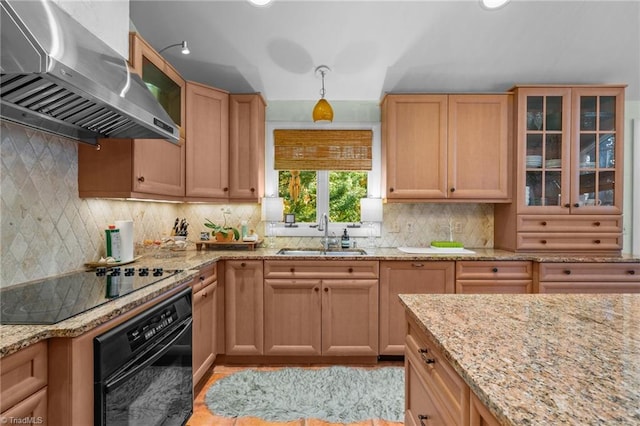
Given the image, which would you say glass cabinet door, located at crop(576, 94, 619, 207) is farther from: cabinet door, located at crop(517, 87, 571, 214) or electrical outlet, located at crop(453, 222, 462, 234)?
electrical outlet, located at crop(453, 222, 462, 234)

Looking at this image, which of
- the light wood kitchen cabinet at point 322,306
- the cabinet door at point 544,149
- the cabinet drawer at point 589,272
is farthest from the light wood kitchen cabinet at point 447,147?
the light wood kitchen cabinet at point 322,306

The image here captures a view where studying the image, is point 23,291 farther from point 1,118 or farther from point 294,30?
point 294,30

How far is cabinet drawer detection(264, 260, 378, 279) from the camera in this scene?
98.7 inches

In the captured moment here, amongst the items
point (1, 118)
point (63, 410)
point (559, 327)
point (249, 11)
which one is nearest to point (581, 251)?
point (559, 327)

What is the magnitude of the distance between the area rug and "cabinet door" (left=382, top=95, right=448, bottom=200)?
1523 millimetres

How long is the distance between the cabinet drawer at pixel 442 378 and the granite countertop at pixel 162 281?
3.68ft

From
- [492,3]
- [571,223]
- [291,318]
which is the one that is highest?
[492,3]

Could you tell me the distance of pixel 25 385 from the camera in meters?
0.90

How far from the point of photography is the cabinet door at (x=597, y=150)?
8.81 feet

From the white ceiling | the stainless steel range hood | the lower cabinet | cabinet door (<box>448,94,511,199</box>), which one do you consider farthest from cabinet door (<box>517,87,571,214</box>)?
the stainless steel range hood

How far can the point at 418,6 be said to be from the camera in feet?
7.53

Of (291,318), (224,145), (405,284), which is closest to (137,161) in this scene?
(224,145)

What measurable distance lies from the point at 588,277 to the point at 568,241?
356 mm

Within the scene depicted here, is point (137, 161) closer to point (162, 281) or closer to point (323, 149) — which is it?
point (162, 281)
